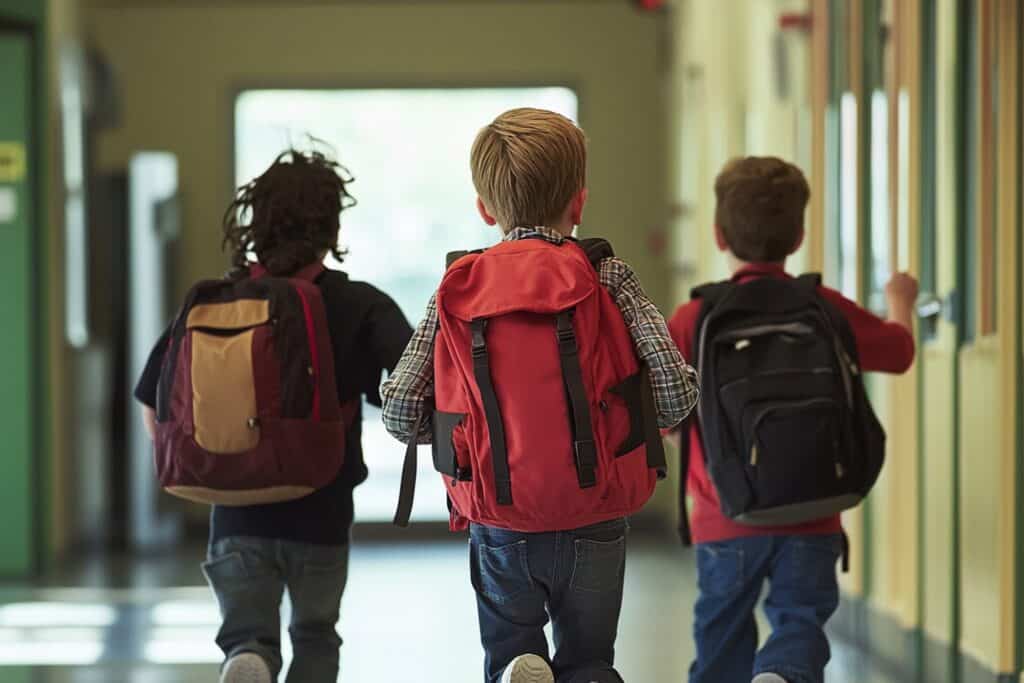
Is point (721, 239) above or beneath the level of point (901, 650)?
above

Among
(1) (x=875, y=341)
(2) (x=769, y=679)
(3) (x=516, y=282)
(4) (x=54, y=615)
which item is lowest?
(4) (x=54, y=615)

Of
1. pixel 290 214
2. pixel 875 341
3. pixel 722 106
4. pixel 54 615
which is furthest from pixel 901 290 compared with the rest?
pixel 722 106

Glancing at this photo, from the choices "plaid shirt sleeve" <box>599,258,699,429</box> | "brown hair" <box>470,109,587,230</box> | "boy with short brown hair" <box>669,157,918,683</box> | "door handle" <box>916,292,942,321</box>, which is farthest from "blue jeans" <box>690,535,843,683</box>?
"door handle" <box>916,292,942,321</box>

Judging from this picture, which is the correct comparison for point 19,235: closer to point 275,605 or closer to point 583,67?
point 583,67

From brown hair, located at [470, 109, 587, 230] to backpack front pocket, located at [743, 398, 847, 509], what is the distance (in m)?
0.60

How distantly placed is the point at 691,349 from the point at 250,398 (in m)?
0.73

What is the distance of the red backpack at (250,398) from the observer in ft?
7.73

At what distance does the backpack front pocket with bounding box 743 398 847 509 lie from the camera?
2.43m

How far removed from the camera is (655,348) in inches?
78.9

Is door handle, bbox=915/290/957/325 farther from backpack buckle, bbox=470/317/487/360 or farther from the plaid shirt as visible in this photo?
backpack buckle, bbox=470/317/487/360

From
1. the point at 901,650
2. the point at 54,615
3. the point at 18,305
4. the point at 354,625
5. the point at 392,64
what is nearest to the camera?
the point at 901,650

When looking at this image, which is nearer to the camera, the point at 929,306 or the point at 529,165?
the point at 529,165

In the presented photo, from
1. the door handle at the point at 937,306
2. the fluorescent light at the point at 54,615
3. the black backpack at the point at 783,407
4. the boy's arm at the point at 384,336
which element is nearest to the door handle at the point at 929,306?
the door handle at the point at 937,306

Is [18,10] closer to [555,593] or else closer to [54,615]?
[54,615]
